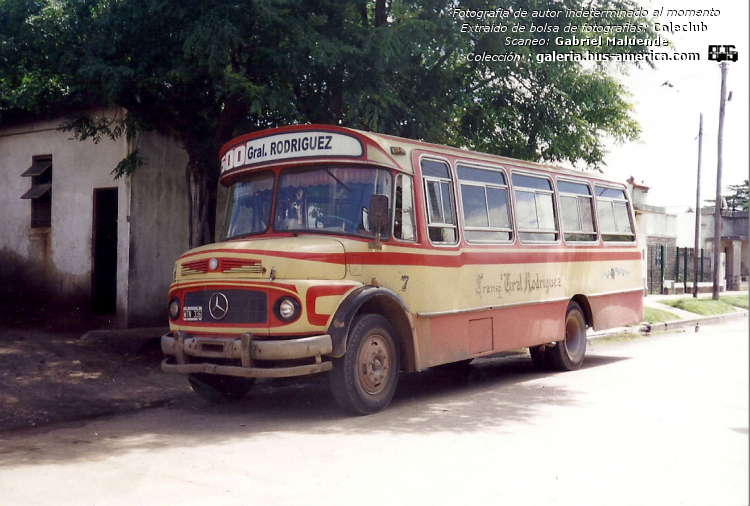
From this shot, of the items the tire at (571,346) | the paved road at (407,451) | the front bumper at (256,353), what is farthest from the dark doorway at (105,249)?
the tire at (571,346)

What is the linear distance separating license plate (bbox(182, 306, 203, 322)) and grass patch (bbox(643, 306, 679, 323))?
48.4 ft

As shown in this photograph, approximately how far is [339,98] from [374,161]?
157 inches

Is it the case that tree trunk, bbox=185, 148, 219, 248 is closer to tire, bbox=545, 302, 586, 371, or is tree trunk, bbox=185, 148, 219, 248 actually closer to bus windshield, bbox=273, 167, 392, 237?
bus windshield, bbox=273, 167, 392, 237

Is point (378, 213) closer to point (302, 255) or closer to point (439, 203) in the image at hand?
point (302, 255)

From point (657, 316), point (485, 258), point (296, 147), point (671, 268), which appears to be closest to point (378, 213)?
point (296, 147)

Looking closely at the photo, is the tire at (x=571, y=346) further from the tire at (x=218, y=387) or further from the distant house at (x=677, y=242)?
the distant house at (x=677, y=242)

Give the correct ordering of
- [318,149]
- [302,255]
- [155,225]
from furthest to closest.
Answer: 1. [155,225]
2. [318,149]
3. [302,255]

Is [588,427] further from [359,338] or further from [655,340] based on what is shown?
[655,340]

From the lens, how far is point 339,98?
457 inches

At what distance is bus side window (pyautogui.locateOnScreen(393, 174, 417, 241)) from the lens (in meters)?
8.17

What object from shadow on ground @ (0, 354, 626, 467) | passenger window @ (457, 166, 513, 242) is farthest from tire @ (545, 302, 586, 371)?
passenger window @ (457, 166, 513, 242)

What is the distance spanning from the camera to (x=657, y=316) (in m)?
20.5

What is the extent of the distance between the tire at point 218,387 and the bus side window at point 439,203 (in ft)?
9.29

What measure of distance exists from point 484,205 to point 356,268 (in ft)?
8.73
